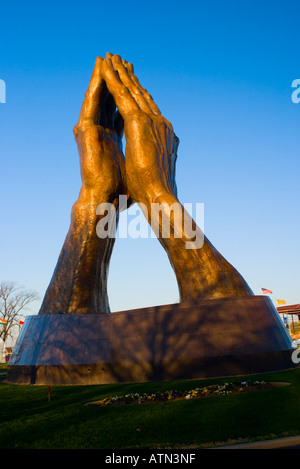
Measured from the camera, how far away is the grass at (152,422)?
5.27 meters

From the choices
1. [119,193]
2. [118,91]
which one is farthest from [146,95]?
[119,193]

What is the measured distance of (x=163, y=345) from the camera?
470 inches

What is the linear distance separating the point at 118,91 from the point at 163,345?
1037cm

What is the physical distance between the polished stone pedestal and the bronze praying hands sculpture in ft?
3.72

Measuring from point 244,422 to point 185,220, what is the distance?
868 centimetres

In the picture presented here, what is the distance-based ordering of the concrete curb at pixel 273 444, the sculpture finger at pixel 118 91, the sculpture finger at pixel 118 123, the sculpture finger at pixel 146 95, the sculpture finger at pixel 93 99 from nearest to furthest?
1. the concrete curb at pixel 273 444
2. the sculpture finger at pixel 118 91
3. the sculpture finger at pixel 146 95
4. the sculpture finger at pixel 93 99
5. the sculpture finger at pixel 118 123

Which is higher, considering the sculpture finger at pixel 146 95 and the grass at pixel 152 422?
the sculpture finger at pixel 146 95

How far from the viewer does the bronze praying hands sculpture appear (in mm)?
13539

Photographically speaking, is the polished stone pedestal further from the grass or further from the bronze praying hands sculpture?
the grass

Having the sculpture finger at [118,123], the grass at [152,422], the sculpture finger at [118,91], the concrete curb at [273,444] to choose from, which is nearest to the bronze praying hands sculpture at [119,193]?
the sculpture finger at [118,91]

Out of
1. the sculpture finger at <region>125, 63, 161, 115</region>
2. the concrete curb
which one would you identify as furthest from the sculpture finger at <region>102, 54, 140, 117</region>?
the concrete curb

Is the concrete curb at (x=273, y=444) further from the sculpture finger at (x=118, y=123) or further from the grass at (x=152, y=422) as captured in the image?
the sculpture finger at (x=118, y=123)

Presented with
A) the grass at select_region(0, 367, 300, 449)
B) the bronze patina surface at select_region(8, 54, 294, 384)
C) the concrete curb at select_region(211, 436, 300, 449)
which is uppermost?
the bronze patina surface at select_region(8, 54, 294, 384)

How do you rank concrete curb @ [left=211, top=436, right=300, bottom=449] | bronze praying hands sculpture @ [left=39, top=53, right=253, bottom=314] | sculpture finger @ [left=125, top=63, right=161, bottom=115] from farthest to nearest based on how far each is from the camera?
sculpture finger @ [left=125, top=63, right=161, bottom=115]
bronze praying hands sculpture @ [left=39, top=53, right=253, bottom=314]
concrete curb @ [left=211, top=436, right=300, bottom=449]
